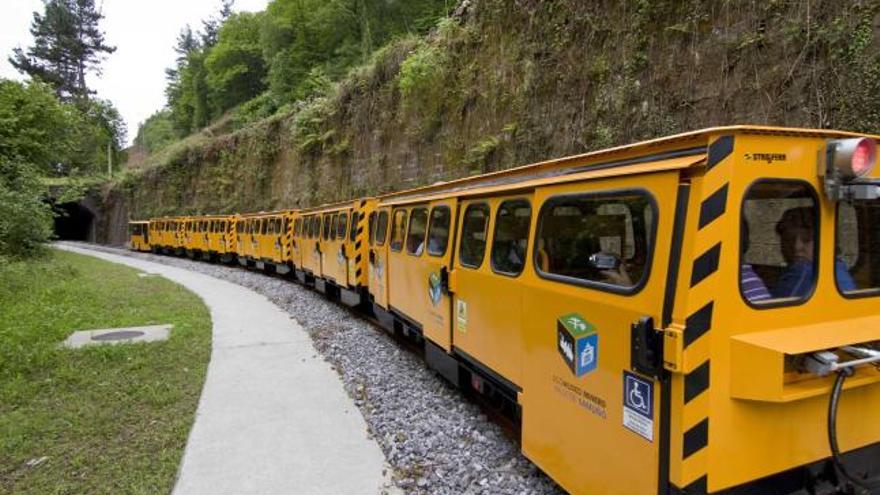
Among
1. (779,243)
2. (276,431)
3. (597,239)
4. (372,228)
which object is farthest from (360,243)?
(779,243)

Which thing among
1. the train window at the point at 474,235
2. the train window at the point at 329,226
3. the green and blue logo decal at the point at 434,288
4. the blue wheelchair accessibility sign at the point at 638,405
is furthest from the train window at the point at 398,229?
the blue wheelchair accessibility sign at the point at 638,405

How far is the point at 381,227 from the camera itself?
9.06 metres

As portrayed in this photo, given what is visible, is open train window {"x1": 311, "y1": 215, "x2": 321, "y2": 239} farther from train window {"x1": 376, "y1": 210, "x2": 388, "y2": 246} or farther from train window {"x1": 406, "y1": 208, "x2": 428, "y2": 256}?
train window {"x1": 406, "y1": 208, "x2": 428, "y2": 256}

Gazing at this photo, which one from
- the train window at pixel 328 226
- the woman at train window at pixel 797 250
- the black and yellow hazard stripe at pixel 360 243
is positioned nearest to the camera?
the woman at train window at pixel 797 250

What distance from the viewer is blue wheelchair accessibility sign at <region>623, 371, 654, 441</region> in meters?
2.62

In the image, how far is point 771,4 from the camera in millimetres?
6539

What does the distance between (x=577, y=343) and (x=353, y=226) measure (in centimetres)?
829

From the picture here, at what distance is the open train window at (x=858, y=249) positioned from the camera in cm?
288

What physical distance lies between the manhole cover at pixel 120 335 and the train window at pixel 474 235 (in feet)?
20.5

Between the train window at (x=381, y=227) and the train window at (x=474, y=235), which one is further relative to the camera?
the train window at (x=381, y=227)

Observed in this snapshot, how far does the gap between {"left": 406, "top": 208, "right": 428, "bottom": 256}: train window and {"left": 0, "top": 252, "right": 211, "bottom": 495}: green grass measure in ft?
10.2

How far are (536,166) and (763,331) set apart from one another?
1.98 meters

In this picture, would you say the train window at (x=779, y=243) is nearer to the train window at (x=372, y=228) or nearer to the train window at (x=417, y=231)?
the train window at (x=417, y=231)

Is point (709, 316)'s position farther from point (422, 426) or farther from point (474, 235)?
point (422, 426)
